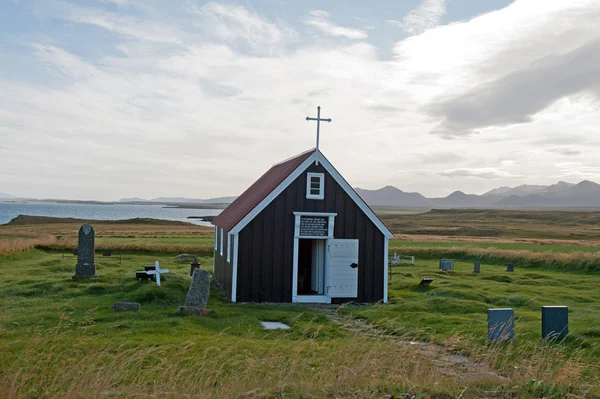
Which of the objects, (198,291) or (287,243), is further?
(287,243)

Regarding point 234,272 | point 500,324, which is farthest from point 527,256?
point 500,324

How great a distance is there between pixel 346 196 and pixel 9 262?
22339mm

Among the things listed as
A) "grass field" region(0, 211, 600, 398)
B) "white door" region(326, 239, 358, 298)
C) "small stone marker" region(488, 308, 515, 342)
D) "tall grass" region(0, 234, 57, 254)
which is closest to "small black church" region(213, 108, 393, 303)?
"white door" region(326, 239, 358, 298)

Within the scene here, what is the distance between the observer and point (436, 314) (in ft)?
59.3

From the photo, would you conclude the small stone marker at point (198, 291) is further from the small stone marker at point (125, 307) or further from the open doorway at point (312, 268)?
the open doorway at point (312, 268)

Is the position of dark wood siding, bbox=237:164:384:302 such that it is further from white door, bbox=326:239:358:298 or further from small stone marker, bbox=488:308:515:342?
small stone marker, bbox=488:308:515:342

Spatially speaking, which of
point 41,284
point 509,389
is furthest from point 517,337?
point 41,284

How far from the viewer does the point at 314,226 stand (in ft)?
71.0

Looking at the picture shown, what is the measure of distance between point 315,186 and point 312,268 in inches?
190

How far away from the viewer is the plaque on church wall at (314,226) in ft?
70.5

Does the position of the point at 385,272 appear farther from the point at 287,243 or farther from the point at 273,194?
the point at 273,194

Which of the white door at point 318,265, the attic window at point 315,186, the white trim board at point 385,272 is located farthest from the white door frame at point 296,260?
the white trim board at point 385,272

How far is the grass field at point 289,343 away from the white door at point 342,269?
3.94 feet

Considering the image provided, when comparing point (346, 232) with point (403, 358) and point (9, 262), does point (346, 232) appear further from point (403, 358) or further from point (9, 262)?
point (9, 262)
